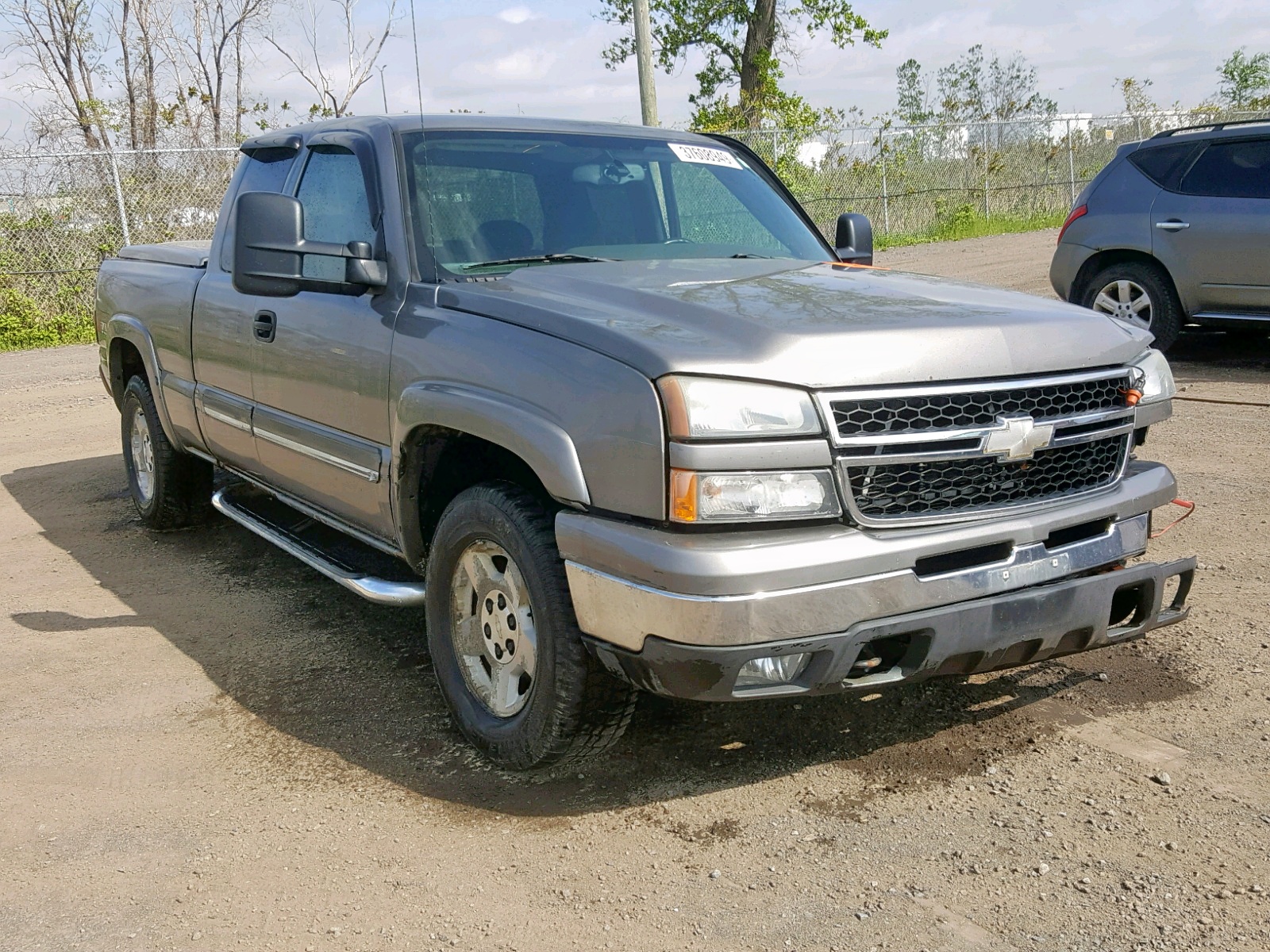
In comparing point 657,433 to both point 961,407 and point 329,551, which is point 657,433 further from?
point 329,551

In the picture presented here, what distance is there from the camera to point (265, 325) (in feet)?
15.7

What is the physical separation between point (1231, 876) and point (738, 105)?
2552 cm

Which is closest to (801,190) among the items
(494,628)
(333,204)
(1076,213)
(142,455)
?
(1076,213)

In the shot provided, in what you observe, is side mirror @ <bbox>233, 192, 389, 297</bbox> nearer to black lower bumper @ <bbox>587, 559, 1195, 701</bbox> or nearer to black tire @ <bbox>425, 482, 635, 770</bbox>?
black tire @ <bbox>425, 482, 635, 770</bbox>

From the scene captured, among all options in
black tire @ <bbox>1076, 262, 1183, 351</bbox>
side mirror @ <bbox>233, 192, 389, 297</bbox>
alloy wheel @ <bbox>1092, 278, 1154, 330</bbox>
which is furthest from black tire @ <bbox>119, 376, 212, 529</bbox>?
black tire @ <bbox>1076, 262, 1183, 351</bbox>

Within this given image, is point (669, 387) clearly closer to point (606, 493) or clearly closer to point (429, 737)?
point (606, 493)

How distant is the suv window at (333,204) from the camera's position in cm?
437

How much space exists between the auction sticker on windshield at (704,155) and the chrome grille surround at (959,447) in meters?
1.95

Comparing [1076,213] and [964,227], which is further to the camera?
[964,227]

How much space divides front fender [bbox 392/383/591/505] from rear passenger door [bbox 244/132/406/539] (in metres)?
0.28

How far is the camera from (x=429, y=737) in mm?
3961

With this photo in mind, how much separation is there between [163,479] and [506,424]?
371 cm

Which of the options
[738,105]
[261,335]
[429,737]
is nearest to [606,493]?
[429,737]

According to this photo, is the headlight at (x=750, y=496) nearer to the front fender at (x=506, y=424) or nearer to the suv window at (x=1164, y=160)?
the front fender at (x=506, y=424)
